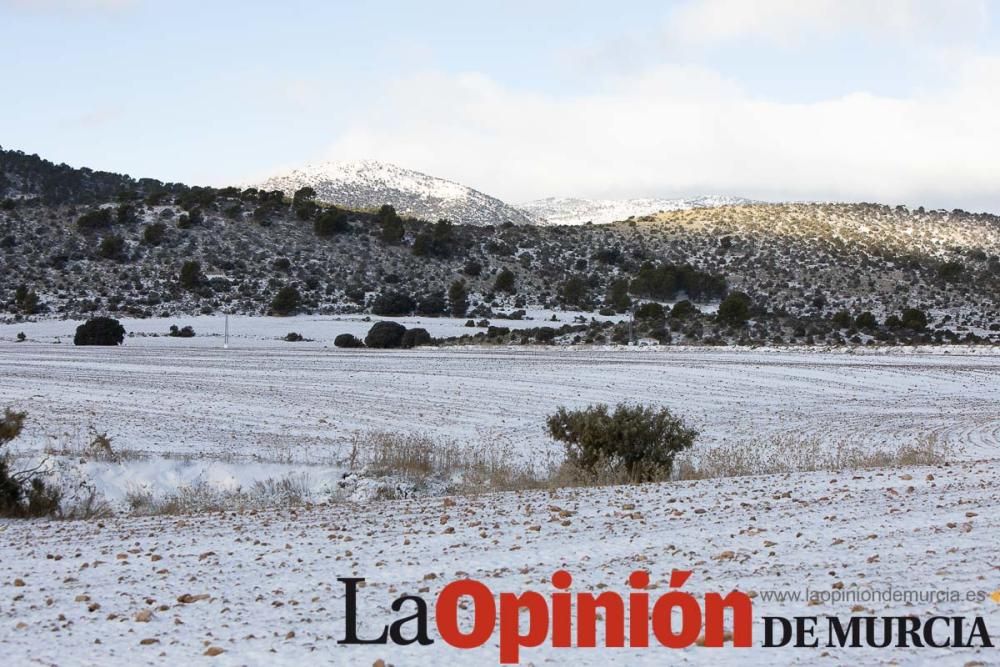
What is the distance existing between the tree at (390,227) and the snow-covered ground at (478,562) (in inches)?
2907

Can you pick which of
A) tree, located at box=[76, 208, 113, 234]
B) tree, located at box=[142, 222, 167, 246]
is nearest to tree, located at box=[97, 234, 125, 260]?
tree, located at box=[142, 222, 167, 246]

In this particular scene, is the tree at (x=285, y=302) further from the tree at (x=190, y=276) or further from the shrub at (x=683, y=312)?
the shrub at (x=683, y=312)

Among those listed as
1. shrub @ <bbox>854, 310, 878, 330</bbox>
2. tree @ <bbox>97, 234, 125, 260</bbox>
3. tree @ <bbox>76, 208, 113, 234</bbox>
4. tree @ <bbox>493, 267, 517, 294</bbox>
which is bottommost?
shrub @ <bbox>854, 310, 878, 330</bbox>

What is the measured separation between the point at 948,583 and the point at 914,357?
34.4 metres

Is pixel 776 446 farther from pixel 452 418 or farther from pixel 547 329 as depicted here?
pixel 547 329

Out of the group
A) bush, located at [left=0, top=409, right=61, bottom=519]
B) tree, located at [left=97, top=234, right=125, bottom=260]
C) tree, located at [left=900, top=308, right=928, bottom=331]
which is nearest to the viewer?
bush, located at [left=0, top=409, right=61, bottom=519]

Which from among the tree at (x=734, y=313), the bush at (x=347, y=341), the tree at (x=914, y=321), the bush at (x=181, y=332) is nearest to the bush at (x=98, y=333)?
the bush at (x=181, y=332)

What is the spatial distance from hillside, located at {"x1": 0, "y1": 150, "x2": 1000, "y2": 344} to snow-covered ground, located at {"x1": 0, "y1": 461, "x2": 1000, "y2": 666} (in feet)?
150

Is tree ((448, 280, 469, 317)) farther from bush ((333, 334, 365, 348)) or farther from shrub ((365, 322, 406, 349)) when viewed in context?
bush ((333, 334, 365, 348))

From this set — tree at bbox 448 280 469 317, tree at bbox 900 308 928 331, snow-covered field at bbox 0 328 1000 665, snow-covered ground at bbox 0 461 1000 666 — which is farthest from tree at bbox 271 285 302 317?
snow-covered ground at bbox 0 461 1000 666

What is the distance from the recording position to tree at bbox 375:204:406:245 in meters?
85.1

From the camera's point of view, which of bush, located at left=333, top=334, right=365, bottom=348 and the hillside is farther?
the hillside

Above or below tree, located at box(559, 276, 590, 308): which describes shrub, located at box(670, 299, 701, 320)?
below

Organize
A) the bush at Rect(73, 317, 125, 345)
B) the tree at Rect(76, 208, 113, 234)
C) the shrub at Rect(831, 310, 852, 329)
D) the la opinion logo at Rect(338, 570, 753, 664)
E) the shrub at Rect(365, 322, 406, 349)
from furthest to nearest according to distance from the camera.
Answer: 1. the tree at Rect(76, 208, 113, 234)
2. the shrub at Rect(831, 310, 852, 329)
3. the shrub at Rect(365, 322, 406, 349)
4. the bush at Rect(73, 317, 125, 345)
5. the la opinion logo at Rect(338, 570, 753, 664)
